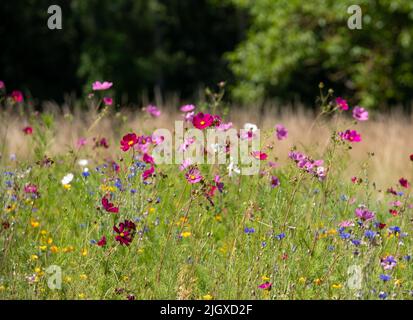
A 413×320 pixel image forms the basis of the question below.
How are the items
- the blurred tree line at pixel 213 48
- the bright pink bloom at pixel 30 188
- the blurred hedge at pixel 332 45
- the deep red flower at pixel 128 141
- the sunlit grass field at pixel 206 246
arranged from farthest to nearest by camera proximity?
1. the blurred tree line at pixel 213 48
2. the blurred hedge at pixel 332 45
3. the bright pink bloom at pixel 30 188
4. the deep red flower at pixel 128 141
5. the sunlit grass field at pixel 206 246

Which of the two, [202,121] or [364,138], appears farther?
[364,138]

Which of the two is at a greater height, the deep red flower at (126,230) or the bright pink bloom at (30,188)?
the bright pink bloom at (30,188)

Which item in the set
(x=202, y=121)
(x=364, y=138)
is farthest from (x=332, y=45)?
(x=202, y=121)

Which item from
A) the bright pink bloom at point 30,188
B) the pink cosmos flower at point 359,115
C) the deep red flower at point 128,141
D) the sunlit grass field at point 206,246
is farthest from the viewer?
the pink cosmos flower at point 359,115

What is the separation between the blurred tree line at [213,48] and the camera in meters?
12.9

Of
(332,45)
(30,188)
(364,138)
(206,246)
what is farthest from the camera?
(332,45)

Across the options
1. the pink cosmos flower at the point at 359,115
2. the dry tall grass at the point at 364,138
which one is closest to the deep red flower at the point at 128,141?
the pink cosmos flower at the point at 359,115

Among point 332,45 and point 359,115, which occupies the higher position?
point 332,45

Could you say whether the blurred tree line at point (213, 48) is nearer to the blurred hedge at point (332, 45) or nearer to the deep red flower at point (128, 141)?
the blurred hedge at point (332, 45)

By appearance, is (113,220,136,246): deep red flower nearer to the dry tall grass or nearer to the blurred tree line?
the dry tall grass

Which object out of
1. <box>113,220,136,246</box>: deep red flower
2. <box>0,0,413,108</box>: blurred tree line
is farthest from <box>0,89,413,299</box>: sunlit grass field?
<box>0,0,413,108</box>: blurred tree line

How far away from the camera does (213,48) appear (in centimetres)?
2406

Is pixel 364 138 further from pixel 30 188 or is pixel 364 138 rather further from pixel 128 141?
pixel 128 141

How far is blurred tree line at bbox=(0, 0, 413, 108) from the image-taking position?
1293 cm
